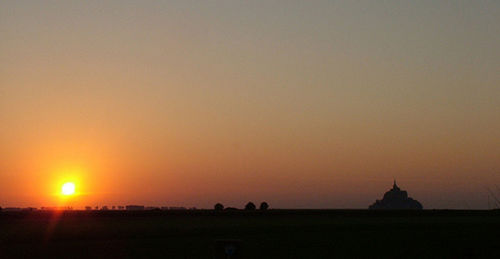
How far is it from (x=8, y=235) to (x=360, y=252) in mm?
22998

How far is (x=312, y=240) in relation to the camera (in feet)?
141

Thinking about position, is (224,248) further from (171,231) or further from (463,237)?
(171,231)

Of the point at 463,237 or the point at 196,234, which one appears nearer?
the point at 463,237

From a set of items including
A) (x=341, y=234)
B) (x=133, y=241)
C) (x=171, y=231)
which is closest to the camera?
(x=133, y=241)

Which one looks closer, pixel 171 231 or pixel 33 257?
pixel 33 257

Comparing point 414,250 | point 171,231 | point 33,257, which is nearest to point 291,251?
point 414,250

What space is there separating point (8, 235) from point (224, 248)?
1239 inches

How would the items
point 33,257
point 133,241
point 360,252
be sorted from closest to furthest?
point 33,257
point 360,252
point 133,241

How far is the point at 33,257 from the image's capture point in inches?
1373

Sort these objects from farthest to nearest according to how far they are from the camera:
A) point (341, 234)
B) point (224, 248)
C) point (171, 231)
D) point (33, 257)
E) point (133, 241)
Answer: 1. point (171, 231)
2. point (341, 234)
3. point (133, 241)
4. point (33, 257)
5. point (224, 248)

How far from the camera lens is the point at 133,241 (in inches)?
1681

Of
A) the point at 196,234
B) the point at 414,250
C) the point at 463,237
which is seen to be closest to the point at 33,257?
the point at 196,234

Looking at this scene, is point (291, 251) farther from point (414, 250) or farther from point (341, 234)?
point (341, 234)

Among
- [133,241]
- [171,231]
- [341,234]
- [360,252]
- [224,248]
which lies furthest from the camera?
[171,231]
